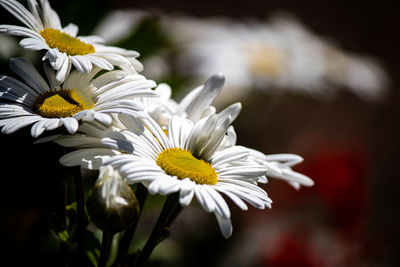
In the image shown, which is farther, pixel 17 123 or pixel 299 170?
pixel 299 170

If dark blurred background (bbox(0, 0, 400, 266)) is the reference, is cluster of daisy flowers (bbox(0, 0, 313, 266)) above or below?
above

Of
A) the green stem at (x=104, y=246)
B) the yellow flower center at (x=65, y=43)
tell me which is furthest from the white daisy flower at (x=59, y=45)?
the green stem at (x=104, y=246)

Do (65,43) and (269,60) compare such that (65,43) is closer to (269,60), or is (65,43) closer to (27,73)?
(27,73)

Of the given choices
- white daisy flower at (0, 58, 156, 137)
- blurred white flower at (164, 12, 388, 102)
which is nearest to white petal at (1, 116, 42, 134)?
white daisy flower at (0, 58, 156, 137)

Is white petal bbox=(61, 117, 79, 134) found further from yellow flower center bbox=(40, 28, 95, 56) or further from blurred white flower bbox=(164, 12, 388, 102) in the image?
blurred white flower bbox=(164, 12, 388, 102)

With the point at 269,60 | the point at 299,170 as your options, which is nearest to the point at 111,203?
the point at 299,170

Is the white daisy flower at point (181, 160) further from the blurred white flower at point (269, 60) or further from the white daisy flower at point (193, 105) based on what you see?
the blurred white flower at point (269, 60)

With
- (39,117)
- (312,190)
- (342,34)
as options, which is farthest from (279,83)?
(342,34)

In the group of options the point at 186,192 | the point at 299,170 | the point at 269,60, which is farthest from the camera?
the point at 269,60
